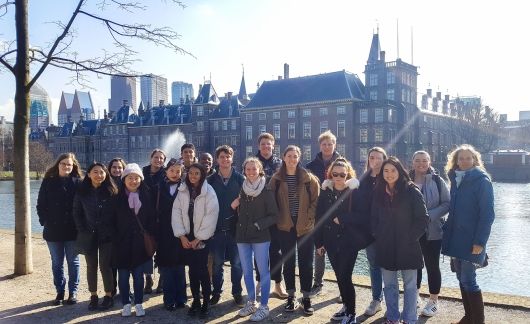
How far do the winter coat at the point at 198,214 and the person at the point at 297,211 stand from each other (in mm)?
772

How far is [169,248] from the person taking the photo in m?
5.28

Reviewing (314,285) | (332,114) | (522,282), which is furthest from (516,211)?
(332,114)

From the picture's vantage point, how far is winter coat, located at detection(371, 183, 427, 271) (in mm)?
4441

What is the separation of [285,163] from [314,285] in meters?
1.99

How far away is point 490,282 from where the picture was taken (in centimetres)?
1000

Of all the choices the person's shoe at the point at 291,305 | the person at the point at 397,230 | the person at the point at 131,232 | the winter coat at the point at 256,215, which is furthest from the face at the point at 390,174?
the person at the point at 131,232

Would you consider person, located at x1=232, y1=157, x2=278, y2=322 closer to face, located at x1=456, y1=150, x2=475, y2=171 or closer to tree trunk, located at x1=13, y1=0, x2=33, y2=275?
face, located at x1=456, y1=150, x2=475, y2=171

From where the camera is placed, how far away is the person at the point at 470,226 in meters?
4.43

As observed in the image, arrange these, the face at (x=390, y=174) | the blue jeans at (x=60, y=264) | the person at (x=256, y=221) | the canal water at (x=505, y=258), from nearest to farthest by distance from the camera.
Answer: the face at (x=390, y=174), the person at (x=256, y=221), the blue jeans at (x=60, y=264), the canal water at (x=505, y=258)

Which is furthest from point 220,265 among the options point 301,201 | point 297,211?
point 301,201

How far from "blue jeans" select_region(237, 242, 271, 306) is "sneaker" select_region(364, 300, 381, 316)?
1.20 metres

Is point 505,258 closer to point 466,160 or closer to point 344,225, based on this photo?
point 466,160

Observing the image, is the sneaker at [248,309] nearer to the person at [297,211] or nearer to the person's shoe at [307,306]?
the person at [297,211]

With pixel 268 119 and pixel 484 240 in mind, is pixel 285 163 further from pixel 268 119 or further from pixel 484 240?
pixel 268 119
